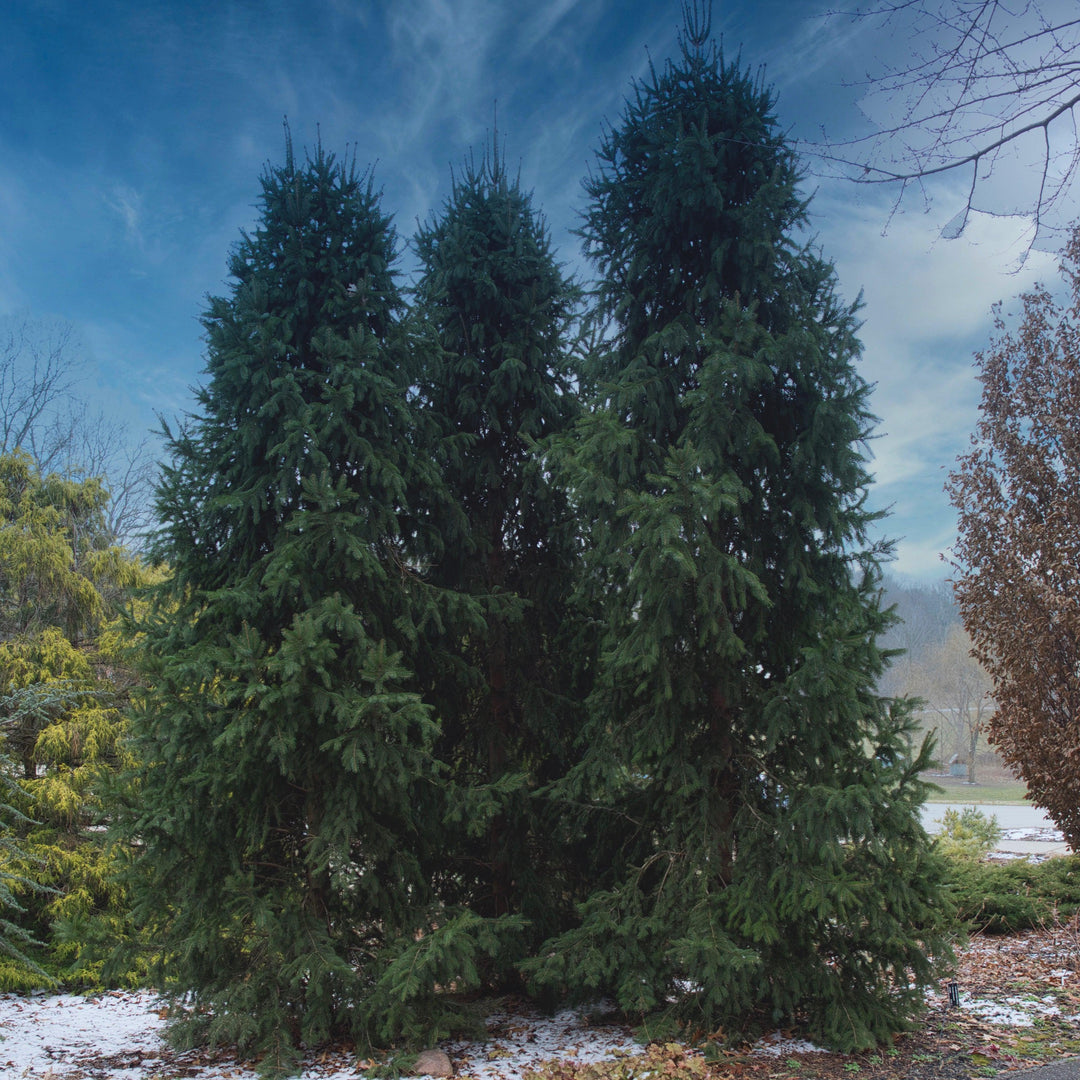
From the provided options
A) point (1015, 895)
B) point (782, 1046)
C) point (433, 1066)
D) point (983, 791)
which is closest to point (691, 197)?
point (782, 1046)

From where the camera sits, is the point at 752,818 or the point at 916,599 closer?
the point at 752,818

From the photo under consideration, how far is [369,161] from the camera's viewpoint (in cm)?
630

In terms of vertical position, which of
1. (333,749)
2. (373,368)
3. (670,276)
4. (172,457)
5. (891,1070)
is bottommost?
(891,1070)

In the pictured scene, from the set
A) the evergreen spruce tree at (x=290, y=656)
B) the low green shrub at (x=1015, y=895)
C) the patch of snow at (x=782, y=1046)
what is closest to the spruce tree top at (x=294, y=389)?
the evergreen spruce tree at (x=290, y=656)

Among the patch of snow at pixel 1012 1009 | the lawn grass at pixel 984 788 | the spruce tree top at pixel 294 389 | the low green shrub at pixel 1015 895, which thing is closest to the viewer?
the spruce tree top at pixel 294 389

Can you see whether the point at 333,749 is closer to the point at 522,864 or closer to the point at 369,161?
the point at 522,864

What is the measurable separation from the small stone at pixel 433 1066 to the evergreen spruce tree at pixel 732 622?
0.77 meters

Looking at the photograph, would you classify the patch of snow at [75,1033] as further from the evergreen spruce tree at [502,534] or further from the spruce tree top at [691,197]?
the spruce tree top at [691,197]

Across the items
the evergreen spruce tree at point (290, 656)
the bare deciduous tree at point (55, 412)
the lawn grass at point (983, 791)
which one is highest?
the bare deciduous tree at point (55, 412)

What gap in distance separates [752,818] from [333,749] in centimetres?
291

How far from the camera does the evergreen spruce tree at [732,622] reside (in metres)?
4.70

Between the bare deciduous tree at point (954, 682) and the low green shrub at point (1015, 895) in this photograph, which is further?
the bare deciduous tree at point (954, 682)

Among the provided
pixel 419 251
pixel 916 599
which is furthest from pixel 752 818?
pixel 916 599

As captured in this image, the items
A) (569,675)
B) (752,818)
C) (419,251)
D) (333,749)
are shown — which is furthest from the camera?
(419,251)
